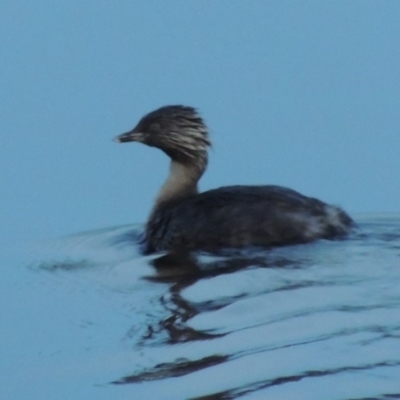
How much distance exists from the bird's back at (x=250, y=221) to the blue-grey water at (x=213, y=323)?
137mm

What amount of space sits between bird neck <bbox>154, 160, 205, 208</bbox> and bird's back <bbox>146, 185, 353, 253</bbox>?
791 millimetres

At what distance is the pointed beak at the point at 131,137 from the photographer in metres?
10.7

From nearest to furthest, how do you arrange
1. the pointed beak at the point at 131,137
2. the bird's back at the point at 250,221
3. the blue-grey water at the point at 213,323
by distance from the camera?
the blue-grey water at the point at 213,323 → the bird's back at the point at 250,221 → the pointed beak at the point at 131,137

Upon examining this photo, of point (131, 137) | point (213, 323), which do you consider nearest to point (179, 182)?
point (131, 137)

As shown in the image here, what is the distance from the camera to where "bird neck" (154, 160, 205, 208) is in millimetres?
10680

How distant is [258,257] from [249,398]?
3.04m

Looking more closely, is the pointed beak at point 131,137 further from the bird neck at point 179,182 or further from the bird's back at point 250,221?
the bird's back at point 250,221

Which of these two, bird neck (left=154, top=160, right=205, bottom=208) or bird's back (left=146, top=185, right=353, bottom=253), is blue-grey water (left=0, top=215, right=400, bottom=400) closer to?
bird's back (left=146, top=185, right=353, bottom=253)

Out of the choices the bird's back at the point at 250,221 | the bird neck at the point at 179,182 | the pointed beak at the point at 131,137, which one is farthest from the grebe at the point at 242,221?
the pointed beak at the point at 131,137

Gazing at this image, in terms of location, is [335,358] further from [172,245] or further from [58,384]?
[172,245]

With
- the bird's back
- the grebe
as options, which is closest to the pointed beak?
the grebe

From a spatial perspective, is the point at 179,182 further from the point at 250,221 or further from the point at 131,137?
the point at 250,221

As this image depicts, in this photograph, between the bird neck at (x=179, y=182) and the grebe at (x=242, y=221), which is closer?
the grebe at (x=242, y=221)

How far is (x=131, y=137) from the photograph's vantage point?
10.7m
